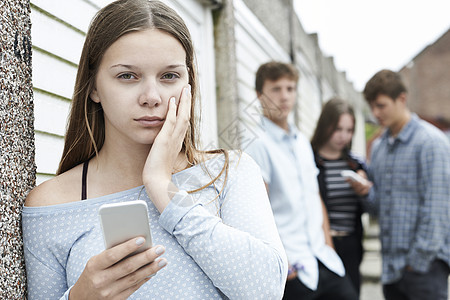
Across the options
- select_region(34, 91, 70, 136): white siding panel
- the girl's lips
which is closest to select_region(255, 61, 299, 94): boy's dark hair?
select_region(34, 91, 70, 136): white siding panel

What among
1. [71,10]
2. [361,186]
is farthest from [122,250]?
[361,186]

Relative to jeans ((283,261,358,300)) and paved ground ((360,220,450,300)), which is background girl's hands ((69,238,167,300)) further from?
paved ground ((360,220,450,300))

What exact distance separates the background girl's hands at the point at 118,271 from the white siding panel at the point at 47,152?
73 centimetres

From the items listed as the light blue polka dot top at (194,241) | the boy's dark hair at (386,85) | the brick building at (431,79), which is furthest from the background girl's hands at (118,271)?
the brick building at (431,79)

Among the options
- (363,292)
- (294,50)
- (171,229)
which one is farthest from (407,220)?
(363,292)

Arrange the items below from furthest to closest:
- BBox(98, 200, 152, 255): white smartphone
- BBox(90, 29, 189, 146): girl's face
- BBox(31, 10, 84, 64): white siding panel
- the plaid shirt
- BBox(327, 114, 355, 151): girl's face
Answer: BBox(327, 114, 355, 151): girl's face < the plaid shirt < BBox(31, 10, 84, 64): white siding panel < BBox(90, 29, 189, 146): girl's face < BBox(98, 200, 152, 255): white smartphone

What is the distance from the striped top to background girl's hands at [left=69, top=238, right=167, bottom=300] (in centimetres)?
306

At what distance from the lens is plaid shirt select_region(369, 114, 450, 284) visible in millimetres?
3457

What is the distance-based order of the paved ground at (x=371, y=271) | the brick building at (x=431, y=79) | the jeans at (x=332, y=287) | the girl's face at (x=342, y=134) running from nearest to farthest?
the jeans at (x=332, y=287)
the girl's face at (x=342, y=134)
the paved ground at (x=371, y=271)
the brick building at (x=431, y=79)

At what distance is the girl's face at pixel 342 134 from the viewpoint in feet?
13.6

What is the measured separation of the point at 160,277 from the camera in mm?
1264

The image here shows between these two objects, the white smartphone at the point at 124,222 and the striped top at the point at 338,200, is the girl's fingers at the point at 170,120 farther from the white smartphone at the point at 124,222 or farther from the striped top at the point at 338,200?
the striped top at the point at 338,200

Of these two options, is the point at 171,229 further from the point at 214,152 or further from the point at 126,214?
the point at 214,152

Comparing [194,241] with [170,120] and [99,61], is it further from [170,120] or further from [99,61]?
[99,61]
